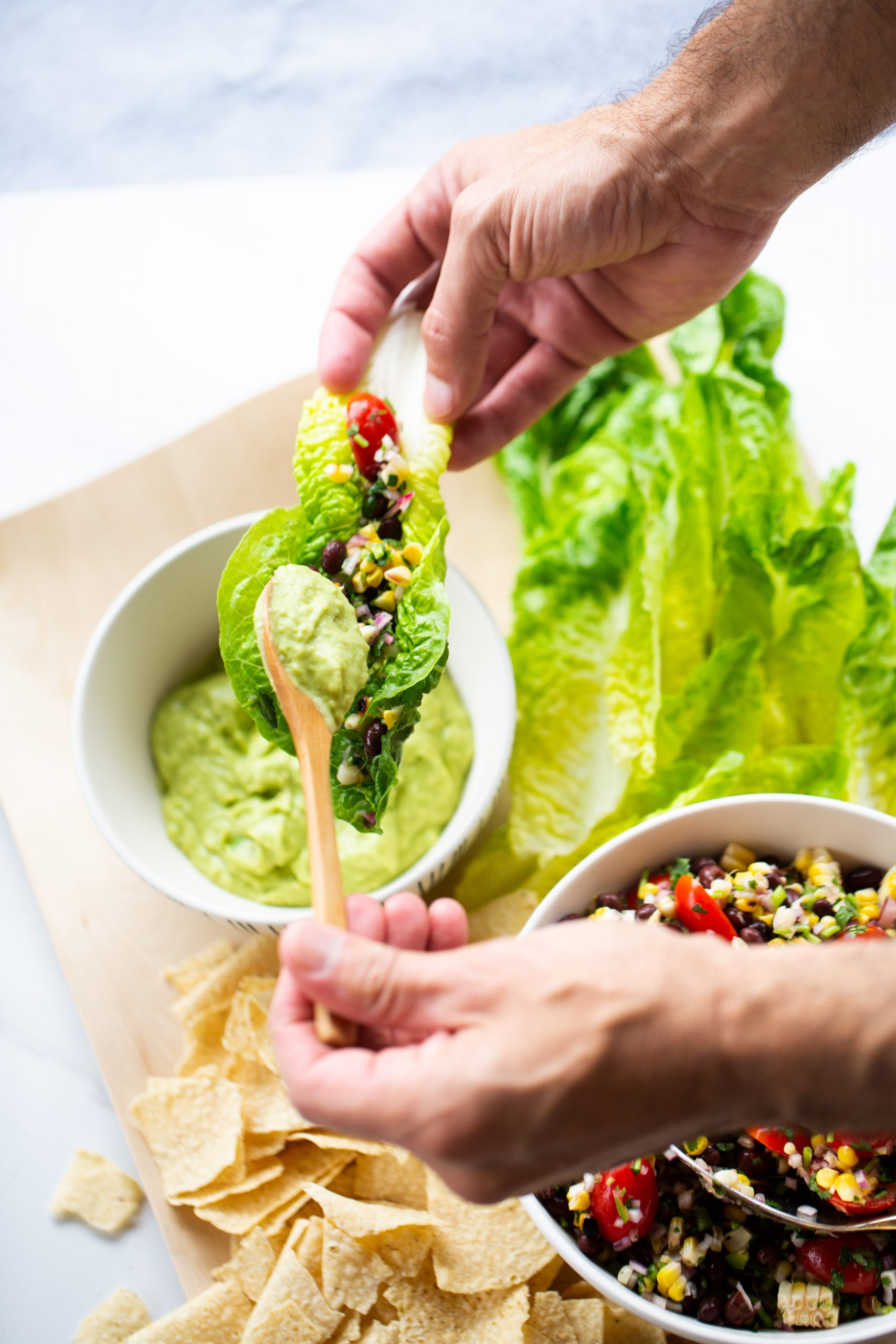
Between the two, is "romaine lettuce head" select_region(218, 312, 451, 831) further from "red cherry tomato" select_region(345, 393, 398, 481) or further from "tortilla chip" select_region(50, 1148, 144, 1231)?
"tortilla chip" select_region(50, 1148, 144, 1231)

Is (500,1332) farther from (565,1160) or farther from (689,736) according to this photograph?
(689,736)

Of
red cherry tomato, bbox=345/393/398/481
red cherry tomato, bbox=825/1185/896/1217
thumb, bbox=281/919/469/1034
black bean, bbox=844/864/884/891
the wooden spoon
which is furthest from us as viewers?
red cherry tomato, bbox=345/393/398/481

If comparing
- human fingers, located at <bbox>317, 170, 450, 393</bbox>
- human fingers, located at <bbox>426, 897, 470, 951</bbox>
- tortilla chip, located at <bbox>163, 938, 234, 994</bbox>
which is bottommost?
tortilla chip, located at <bbox>163, 938, 234, 994</bbox>

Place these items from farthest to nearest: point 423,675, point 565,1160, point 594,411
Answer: point 594,411 → point 423,675 → point 565,1160

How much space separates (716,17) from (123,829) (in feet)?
6.10

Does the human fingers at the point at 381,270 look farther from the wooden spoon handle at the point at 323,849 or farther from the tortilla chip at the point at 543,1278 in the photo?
the tortilla chip at the point at 543,1278

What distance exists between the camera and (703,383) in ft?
8.13

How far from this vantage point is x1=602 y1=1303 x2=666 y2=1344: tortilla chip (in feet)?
6.48

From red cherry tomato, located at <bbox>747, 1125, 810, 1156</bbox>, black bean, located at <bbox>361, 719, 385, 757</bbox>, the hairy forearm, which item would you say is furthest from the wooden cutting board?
red cherry tomato, located at <bbox>747, 1125, 810, 1156</bbox>

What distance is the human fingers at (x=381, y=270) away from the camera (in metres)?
2.16

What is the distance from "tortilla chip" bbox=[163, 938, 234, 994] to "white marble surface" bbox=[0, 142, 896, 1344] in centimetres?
135

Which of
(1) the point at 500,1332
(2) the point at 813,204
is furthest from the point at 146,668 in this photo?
(2) the point at 813,204

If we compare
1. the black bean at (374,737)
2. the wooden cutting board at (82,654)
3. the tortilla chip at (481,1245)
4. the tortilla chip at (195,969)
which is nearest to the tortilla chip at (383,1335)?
the tortilla chip at (481,1245)

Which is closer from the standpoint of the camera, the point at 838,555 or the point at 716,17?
the point at 716,17
